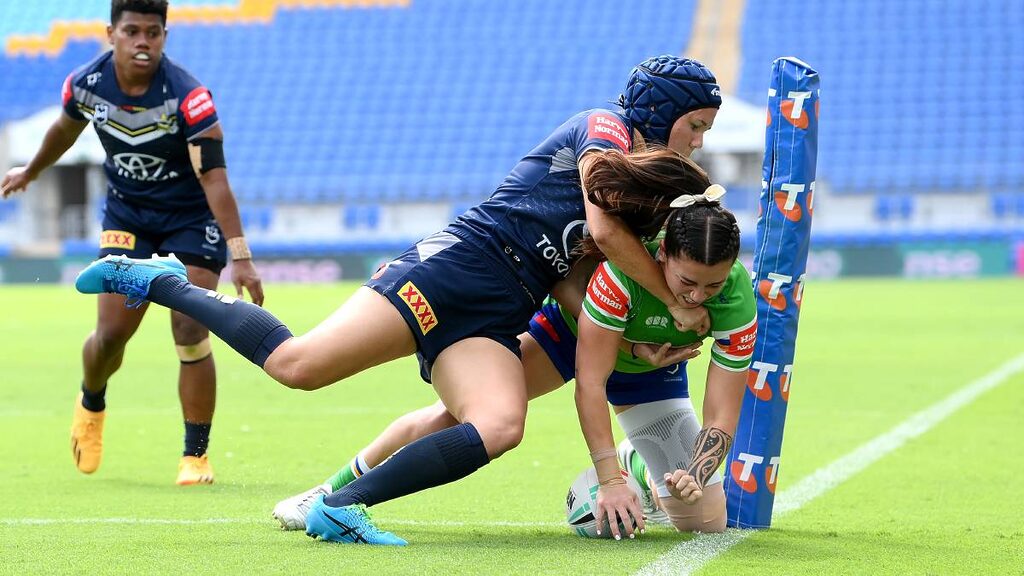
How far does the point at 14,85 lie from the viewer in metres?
32.4

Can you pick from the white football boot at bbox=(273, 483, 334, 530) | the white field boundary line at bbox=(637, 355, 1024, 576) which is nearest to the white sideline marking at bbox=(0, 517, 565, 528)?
the white football boot at bbox=(273, 483, 334, 530)

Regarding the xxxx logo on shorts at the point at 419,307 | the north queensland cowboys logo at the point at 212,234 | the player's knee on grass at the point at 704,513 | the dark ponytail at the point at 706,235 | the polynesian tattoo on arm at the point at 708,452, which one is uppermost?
the dark ponytail at the point at 706,235

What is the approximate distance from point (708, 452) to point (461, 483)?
1920 mm

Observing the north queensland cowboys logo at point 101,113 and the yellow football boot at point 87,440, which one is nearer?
the north queensland cowboys logo at point 101,113

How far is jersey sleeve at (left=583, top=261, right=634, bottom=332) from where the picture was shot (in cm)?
443

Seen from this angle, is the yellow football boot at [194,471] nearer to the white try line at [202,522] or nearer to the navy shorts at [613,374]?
the white try line at [202,522]

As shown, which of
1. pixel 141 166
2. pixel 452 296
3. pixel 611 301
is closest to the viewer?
pixel 611 301

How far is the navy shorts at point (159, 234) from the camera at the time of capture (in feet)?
20.6

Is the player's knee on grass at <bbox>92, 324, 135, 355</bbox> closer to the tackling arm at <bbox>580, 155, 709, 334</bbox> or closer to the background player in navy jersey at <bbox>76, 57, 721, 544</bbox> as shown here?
the background player in navy jersey at <bbox>76, 57, 721, 544</bbox>

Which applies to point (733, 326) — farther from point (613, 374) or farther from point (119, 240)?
point (119, 240)

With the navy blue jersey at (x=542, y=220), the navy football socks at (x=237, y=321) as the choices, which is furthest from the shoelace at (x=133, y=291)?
the navy blue jersey at (x=542, y=220)

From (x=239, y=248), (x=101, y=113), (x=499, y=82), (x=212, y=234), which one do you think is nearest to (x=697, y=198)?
(x=239, y=248)

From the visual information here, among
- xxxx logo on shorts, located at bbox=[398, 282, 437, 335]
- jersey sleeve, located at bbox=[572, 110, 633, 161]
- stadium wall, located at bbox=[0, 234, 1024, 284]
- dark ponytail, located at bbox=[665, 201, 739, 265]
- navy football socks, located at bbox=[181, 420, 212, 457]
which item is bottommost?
stadium wall, located at bbox=[0, 234, 1024, 284]

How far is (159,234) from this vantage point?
6316 mm
